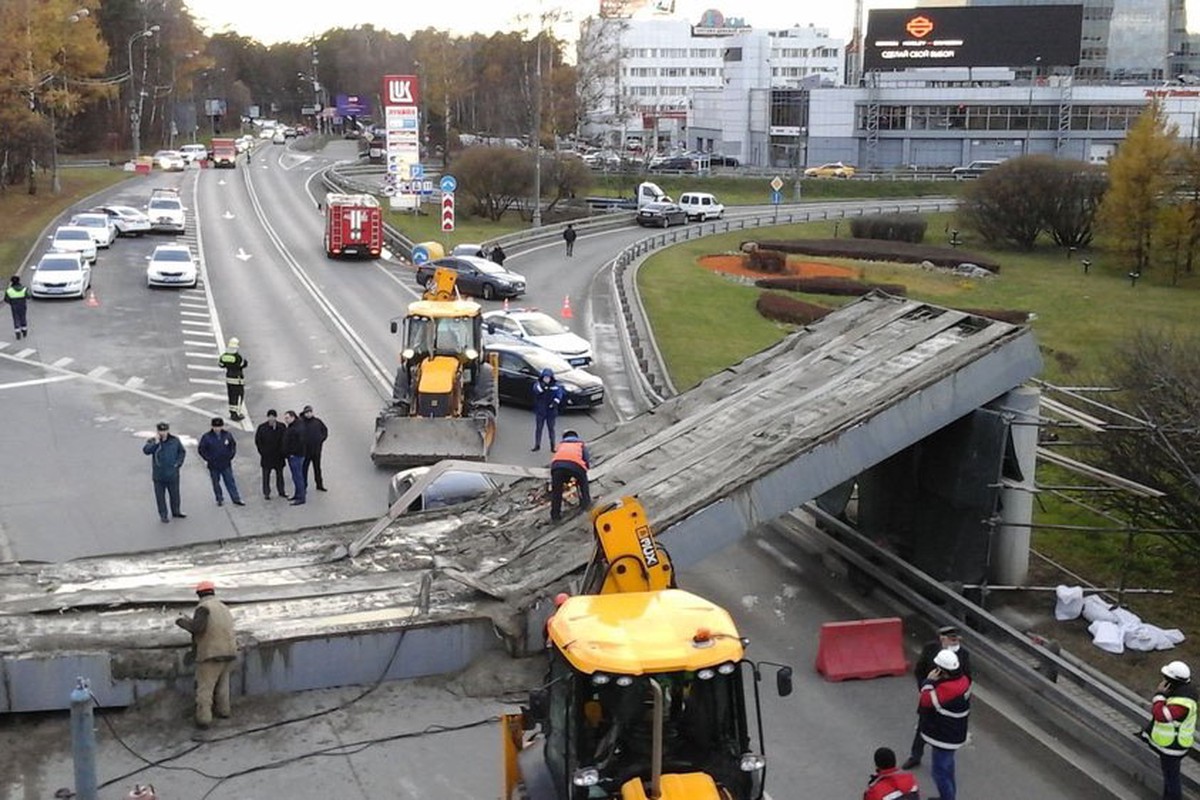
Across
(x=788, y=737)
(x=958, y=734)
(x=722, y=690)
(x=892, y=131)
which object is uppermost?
(x=892, y=131)

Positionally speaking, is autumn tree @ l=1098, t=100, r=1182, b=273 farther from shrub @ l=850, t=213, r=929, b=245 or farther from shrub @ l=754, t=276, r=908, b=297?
shrub @ l=754, t=276, r=908, b=297

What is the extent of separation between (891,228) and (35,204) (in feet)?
134

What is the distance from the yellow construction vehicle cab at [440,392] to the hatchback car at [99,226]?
27.2 meters

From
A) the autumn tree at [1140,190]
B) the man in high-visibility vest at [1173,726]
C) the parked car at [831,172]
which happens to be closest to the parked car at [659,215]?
the autumn tree at [1140,190]

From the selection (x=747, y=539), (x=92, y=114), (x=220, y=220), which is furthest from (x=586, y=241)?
(x=92, y=114)

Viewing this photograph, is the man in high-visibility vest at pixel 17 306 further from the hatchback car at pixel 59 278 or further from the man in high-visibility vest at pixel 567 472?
the man in high-visibility vest at pixel 567 472

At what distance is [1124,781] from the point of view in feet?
38.3

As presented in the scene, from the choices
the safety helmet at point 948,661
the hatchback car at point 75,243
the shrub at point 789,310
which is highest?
the hatchback car at point 75,243

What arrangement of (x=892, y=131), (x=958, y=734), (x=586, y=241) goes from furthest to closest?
(x=892, y=131) → (x=586, y=241) → (x=958, y=734)

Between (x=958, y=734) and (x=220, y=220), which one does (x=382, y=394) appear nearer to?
(x=958, y=734)

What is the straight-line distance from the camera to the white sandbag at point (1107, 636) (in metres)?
14.7

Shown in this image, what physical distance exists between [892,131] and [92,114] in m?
61.3

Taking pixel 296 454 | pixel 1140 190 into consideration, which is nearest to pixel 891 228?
pixel 1140 190

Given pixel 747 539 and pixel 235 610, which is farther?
pixel 747 539
